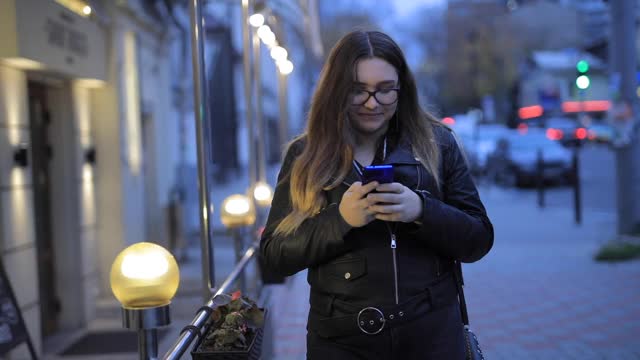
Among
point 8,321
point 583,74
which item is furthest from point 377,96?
point 583,74

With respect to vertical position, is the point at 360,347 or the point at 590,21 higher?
the point at 590,21

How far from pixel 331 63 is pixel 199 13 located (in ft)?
4.47

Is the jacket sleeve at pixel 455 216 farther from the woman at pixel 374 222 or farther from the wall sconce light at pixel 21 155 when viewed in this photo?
the wall sconce light at pixel 21 155

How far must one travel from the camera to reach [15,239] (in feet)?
17.5

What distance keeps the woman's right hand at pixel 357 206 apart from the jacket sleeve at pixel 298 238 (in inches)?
1.7

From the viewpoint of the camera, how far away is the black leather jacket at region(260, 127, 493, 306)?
6.50 feet

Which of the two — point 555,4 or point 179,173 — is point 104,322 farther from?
point 555,4

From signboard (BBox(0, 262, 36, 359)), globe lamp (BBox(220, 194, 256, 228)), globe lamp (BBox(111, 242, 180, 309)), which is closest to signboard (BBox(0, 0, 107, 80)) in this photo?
signboard (BBox(0, 262, 36, 359))

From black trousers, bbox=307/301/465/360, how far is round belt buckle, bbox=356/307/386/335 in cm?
2

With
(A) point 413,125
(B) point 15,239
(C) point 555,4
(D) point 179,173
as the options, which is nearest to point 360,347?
(A) point 413,125

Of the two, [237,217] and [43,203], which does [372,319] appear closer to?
[237,217]

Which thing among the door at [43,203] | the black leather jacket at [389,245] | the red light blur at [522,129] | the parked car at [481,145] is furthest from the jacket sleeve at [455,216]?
the parked car at [481,145]

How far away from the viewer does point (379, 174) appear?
5.94 feet

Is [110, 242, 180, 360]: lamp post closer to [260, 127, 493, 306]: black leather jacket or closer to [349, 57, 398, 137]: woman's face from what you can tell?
[260, 127, 493, 306]: black leather jacket
